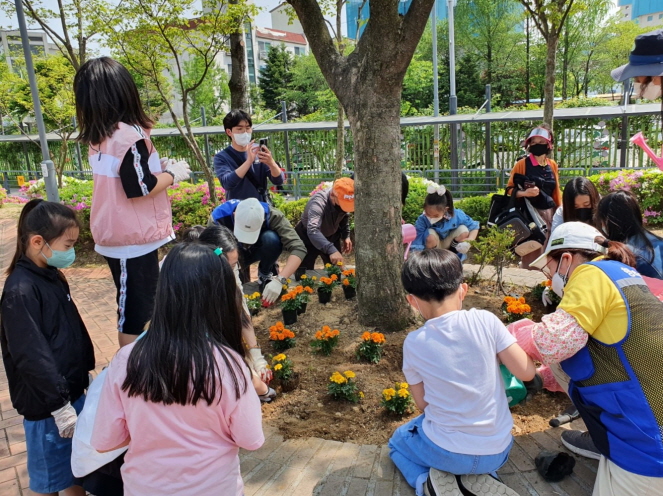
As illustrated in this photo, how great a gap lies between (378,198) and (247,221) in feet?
2.98

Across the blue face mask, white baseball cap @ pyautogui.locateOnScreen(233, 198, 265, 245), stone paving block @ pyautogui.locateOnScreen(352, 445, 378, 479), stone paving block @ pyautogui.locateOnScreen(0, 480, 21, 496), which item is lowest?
stone paving block @ pyautogui.locateOnScreen(0, 480, 21, 496)

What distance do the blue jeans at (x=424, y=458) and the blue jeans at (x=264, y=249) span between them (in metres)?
2.20

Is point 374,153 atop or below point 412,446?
atop

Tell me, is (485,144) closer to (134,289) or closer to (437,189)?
(437,189)

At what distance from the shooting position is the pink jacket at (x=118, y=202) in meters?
2.60

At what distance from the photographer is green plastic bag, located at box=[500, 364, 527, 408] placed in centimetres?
209

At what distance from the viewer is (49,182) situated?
7.55m

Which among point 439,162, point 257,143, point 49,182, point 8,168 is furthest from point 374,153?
point 8,168

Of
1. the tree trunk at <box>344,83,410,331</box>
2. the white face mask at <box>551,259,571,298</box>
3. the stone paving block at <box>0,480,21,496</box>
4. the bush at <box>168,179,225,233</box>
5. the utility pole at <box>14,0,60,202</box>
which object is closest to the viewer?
the white face mask at <box>551,259,571,298</box>

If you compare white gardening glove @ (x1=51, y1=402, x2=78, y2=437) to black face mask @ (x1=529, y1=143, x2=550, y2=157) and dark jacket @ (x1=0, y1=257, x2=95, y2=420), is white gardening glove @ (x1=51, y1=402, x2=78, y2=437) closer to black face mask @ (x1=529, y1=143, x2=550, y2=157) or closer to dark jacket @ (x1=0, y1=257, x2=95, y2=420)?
dark jacket @ (x1=0, y1=257, x2=95, y2=420)

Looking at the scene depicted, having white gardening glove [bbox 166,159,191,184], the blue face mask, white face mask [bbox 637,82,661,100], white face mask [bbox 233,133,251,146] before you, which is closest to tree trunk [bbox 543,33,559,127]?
white face mask [bbox 637,82,661,100]

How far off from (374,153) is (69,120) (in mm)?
14525

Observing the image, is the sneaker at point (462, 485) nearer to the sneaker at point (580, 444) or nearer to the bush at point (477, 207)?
the sneaker at point (580, 444)

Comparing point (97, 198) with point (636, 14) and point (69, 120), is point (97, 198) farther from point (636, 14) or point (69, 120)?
point (636, 14)
